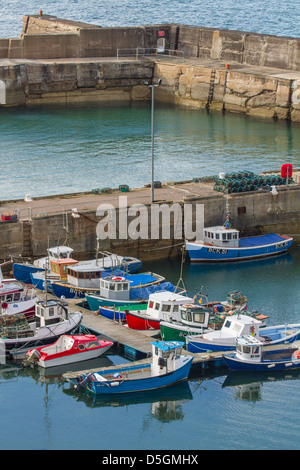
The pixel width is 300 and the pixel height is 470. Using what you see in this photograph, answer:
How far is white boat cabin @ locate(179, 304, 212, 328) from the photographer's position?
44.3m

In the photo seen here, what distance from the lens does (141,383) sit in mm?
39938

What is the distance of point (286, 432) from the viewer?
1464 inches

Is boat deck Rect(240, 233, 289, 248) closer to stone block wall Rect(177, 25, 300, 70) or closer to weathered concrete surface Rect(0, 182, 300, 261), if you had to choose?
weathered concrete surface Rect(0, 182, 300, 261)

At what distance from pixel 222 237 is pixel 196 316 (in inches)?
517

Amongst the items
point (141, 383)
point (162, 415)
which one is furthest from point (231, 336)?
point (162, 415)

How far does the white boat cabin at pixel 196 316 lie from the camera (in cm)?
4428

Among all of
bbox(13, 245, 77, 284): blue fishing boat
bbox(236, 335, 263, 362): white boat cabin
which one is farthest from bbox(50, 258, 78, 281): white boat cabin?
bbox(236, 335, 263, 362): white boat cabin

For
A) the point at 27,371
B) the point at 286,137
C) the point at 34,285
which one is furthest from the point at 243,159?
the point at 27,371

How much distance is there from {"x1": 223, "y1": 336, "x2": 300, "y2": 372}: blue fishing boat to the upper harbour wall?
49153 mm

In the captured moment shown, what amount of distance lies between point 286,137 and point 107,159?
57.8ft

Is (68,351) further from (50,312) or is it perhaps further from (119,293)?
(119,293)

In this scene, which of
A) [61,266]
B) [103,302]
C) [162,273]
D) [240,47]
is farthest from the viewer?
[240,47]

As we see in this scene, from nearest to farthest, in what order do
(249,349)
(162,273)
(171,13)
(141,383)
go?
(141,383)
(249,349)
(162,273)
(171,13)

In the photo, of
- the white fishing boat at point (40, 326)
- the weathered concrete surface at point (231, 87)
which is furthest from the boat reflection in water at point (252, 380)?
Answer: the weathered concrete surface at point (231, 87)
